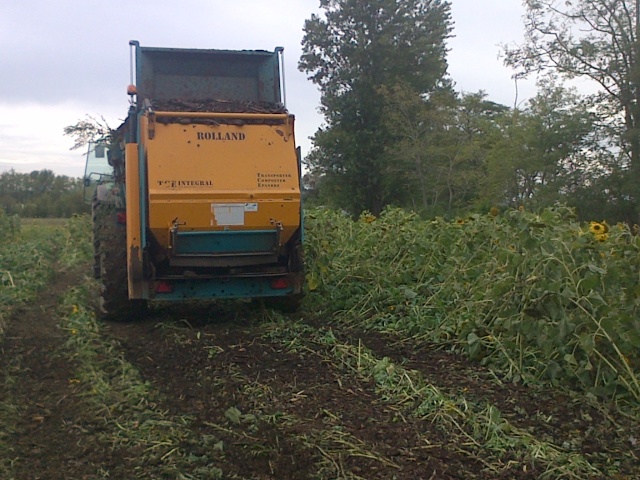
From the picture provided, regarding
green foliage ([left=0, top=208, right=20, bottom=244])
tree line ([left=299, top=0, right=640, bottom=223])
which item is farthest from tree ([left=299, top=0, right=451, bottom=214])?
green foliage ([left=0, top=208, right=20, bottom=244])

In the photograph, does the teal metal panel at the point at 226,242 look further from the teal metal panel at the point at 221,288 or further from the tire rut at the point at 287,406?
the tire rut at the point at 287,406

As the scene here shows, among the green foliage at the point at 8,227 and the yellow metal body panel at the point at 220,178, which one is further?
the green foliage at the point at 8,227

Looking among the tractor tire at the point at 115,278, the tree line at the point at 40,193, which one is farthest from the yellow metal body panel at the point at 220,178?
the tree line at the point at 40,193

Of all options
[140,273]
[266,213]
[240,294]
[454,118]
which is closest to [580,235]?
[266,213]

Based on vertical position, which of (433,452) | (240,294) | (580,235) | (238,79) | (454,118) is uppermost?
(454,118)

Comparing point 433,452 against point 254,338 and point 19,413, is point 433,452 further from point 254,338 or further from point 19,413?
point 254,338

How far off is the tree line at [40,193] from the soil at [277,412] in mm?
37279

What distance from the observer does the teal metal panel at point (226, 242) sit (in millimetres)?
7441

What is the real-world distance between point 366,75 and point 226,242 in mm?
31734

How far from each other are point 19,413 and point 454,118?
31.8 metres

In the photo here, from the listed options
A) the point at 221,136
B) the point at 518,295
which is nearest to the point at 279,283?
the point at 221,136

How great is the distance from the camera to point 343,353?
21.0 feet

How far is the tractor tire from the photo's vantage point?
26.4 feet

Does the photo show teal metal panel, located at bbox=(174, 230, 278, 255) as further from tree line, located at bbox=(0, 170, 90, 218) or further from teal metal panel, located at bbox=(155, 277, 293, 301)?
tree line, located at bbox=(0, 170, 90, 218)
